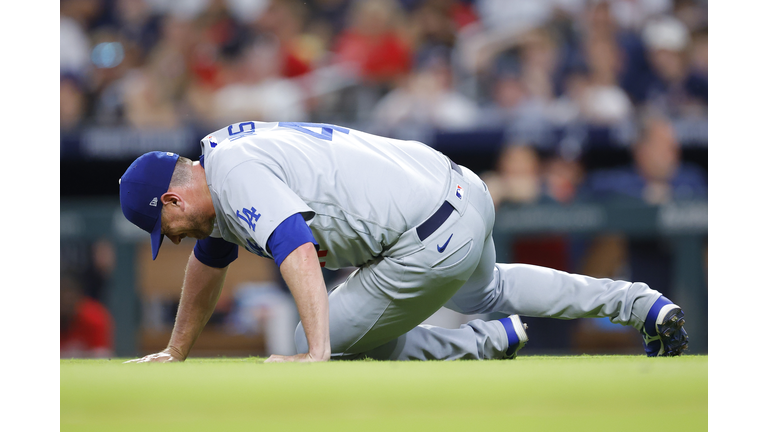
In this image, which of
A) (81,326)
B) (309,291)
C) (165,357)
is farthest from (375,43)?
(309,291)

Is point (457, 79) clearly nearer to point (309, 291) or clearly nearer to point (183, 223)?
point (183, 223)

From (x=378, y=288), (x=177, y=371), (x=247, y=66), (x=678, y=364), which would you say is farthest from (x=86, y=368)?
(x=247, y=66)

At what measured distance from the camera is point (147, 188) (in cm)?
218

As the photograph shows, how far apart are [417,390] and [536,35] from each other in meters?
5.47

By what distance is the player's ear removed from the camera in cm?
219

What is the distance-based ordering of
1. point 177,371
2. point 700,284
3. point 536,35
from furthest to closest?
point 536,35, point 700,284, point 177,371

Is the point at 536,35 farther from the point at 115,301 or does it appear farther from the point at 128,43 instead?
the point at 115,301

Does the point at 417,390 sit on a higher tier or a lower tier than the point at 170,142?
lower

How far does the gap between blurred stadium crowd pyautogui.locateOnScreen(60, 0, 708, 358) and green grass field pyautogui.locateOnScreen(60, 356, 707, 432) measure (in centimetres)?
316

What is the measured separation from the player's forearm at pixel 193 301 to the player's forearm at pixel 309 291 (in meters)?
0.78

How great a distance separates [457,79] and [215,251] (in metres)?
4.25

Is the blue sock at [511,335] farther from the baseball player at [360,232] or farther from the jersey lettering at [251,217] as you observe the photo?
the jersey lettering at [251,217]

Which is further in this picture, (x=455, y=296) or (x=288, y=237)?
(x=455, y=296)

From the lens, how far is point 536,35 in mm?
6660
